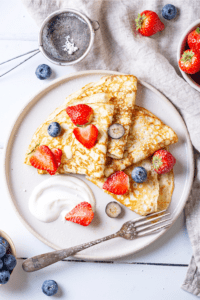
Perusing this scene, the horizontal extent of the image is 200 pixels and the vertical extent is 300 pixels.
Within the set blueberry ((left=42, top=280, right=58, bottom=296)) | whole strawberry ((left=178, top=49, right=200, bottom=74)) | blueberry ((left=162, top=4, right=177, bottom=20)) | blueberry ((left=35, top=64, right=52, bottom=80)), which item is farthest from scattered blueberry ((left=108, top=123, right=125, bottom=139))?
blueberry ((left=42, top=280, right=58, bottom=296))

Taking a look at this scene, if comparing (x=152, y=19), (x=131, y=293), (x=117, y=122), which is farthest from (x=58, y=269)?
(x=152, y=19)

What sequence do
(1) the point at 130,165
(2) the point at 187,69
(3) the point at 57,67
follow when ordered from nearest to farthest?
(2) the point at 187,69 < (1) the point at 130,165 < (3) the point at 57,67

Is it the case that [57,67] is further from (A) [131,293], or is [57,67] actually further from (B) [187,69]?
(A) [131,293]

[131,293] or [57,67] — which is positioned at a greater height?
[57,67]

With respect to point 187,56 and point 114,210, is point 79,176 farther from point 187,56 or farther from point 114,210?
point 187,56

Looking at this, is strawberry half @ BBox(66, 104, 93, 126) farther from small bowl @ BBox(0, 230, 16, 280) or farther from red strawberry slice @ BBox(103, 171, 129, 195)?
small bowl @ BBox(0, 230, 16, 280)

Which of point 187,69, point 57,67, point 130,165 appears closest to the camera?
point 187,69

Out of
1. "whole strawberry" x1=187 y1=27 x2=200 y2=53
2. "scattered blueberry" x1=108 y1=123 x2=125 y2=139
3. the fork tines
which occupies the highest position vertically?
"whole strawberry" x1=187 y1=27 x2=200 y2=53
